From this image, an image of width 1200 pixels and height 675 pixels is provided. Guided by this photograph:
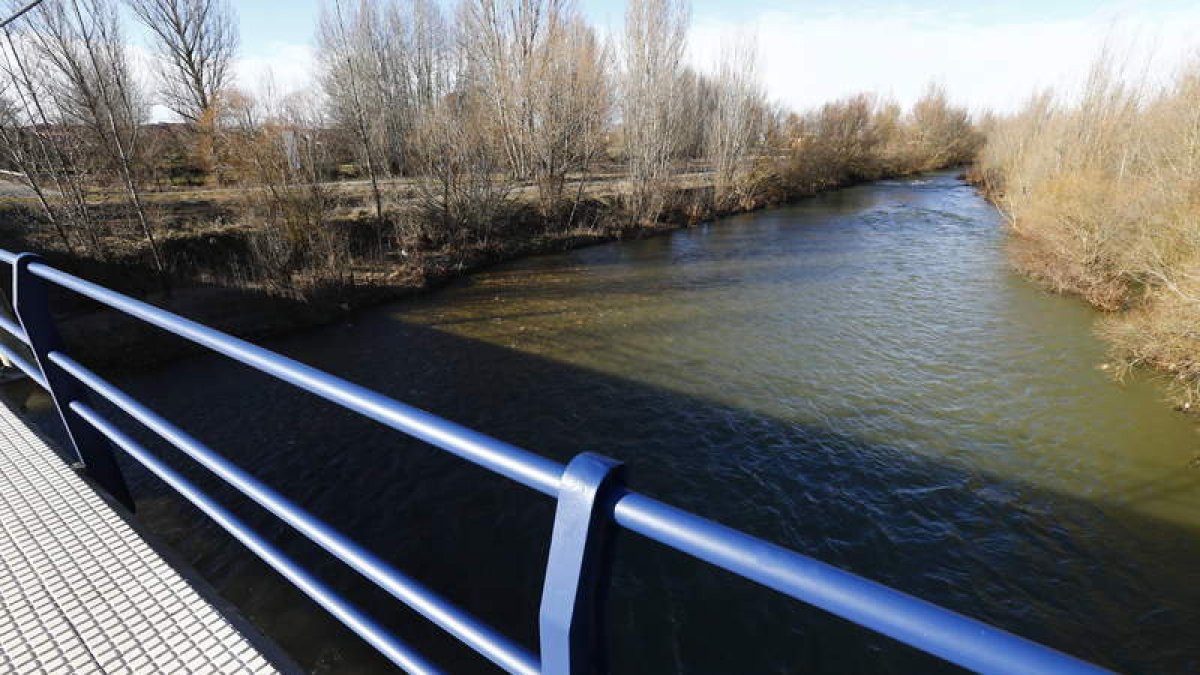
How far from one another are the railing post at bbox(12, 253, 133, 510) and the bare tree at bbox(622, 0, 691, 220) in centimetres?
2334

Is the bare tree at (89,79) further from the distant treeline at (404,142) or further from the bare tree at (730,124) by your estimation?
the bare tree at (730,124)

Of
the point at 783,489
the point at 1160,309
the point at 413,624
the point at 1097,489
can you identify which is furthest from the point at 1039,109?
the point at 413,624

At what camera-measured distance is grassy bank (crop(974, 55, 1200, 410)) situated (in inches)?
399

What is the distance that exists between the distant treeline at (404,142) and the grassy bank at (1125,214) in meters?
13.4

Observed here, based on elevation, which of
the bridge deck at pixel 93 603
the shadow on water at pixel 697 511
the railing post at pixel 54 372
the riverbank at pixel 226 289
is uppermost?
the railing post at pixel 54 372

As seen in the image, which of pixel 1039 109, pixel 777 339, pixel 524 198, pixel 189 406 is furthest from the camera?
pixel 1039 109

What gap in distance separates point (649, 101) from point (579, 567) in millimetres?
26856

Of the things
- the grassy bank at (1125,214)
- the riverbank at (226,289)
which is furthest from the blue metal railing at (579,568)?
the riverbank at (226,289)

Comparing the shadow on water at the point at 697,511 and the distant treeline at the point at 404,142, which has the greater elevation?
the distant treeline at the point at 404,142

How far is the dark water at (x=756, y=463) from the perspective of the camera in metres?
5.61

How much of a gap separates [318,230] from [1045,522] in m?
16.0

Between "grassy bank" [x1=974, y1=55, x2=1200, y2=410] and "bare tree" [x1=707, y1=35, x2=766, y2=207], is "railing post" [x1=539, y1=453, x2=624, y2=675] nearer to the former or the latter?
"grassy bank" [x1=974, y1=55, x2=1200, y2=410]

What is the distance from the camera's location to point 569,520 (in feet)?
3.28

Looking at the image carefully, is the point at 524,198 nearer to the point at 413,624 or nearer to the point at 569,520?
the point at 413,624
